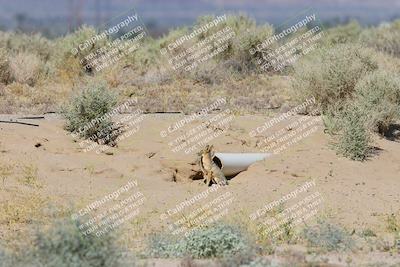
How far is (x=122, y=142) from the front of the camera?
15273mm

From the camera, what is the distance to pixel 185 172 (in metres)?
14.4

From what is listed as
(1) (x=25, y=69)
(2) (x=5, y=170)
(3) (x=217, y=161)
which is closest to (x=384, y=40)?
(1) (x=25, y=69)

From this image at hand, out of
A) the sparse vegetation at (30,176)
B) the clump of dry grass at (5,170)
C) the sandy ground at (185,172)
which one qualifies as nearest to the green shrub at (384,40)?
the sandy ground at (185,172)

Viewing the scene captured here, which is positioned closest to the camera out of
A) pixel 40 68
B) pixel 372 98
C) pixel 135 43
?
pixel 372 98

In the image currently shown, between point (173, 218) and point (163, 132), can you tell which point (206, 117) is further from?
point (173, 218)

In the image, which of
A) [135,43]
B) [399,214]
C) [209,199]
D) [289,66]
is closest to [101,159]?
[209,199]

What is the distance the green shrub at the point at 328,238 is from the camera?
33.2 feet

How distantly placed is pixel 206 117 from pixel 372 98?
3325 millimetres

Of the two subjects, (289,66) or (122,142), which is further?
(289,66)

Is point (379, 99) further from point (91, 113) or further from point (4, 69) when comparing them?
point (4, 69)

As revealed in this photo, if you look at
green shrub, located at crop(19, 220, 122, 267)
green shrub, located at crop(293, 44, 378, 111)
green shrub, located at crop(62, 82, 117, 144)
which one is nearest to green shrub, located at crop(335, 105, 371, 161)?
green shrub, located at crop(293, 44, 378, 111)

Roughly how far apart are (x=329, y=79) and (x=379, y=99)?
133 centimetres

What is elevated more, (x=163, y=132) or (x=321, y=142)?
(x=163, y=132)

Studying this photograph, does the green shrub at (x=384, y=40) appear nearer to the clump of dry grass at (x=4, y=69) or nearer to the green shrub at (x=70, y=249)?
the clump of dry grass at (x=4, y=69)
